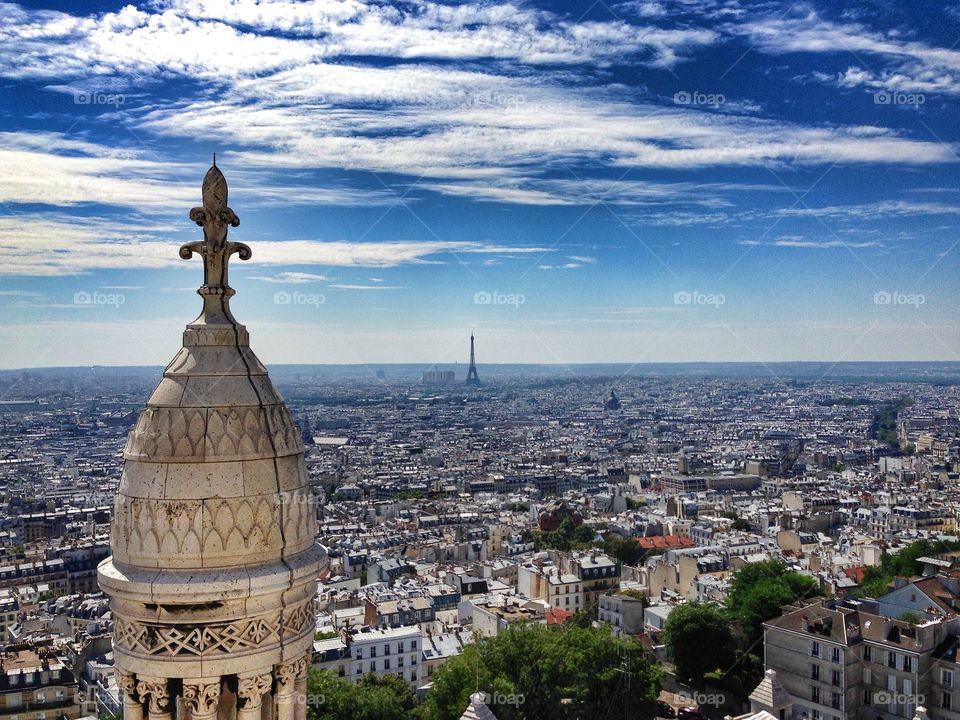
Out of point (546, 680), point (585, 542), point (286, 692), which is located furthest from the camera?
point (585, 542)

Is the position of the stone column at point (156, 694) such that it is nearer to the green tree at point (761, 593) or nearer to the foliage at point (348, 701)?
the foliage at point (348, 701)

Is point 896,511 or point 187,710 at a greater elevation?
point 187,710

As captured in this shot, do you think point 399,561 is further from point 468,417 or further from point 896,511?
point 468,417

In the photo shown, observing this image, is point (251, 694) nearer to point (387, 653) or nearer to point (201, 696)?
point (201, 696)

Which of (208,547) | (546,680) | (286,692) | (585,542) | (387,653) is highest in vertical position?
(208,547)

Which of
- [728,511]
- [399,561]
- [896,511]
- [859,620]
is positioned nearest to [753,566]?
[859,620]

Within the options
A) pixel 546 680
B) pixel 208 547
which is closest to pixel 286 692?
pixel 208 547
